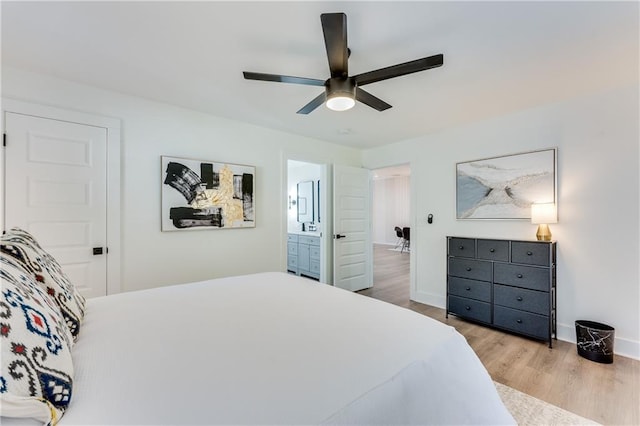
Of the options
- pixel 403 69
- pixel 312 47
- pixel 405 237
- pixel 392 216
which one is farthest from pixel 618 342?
pixel 392 216

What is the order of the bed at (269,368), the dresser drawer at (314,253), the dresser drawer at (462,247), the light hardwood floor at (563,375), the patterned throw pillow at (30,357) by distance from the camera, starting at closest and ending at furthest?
the patterned throw pillow at (30,357), the bed at (269,368), the light hardwood floor at (563,375), the dresser drawer at (462,247), the dresser drawer at (314,253)

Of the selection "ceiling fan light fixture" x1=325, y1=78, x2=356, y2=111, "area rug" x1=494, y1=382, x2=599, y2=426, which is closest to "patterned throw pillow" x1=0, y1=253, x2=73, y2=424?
Answer: "ceiling fan light fixture" x1=325, y1=78, x2=356, y2=111

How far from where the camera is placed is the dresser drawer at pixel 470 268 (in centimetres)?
304

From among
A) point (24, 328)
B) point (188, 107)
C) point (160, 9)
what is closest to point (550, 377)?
point (24, 328)

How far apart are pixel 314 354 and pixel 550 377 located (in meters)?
2.24

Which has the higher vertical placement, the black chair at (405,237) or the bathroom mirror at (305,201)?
the bathroom mirror at (305,201)

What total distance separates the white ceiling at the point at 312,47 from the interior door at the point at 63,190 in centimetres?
49

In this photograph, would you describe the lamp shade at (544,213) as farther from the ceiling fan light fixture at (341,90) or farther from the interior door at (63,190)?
the interior door at (63,190)

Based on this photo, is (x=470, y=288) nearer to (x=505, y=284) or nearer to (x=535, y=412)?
(x=505, y=284)

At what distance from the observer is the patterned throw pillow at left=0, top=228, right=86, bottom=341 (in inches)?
42.7

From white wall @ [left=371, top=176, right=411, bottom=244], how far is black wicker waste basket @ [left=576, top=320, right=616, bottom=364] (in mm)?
7105

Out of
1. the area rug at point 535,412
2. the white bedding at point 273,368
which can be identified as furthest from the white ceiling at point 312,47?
the area rug at point 535,412

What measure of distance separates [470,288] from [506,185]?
1.24m

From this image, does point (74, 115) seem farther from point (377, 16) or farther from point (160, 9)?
point (377, 16)
